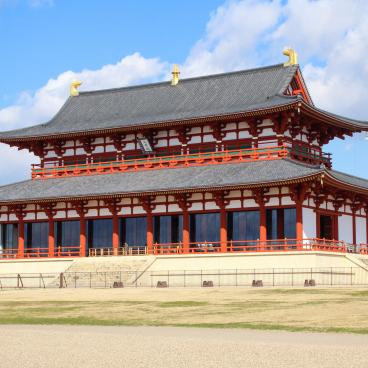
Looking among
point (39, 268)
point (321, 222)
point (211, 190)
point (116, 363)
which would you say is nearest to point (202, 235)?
point (211, 190)

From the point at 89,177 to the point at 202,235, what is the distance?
11.6m

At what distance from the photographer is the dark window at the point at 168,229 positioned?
6041 centimetres

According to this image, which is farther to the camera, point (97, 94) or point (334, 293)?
point (97, 94)

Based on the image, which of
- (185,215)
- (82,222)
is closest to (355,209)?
(185,215)

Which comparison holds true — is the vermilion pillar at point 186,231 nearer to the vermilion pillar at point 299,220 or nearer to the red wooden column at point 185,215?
the red wooden column at point 185,215

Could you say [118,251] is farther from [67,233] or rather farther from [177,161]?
[177,161]

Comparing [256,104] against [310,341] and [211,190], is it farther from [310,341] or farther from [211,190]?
[310,341]

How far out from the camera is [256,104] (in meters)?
61.1

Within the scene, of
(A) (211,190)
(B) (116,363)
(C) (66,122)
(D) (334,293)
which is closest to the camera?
(B) (116,363)

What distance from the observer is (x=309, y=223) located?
56500 millimetres

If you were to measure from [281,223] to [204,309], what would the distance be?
23.7m

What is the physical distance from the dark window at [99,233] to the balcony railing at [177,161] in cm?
458

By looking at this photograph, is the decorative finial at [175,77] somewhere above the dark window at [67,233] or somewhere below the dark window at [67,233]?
above

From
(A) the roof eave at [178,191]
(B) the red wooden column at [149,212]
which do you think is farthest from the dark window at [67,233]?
(B) the red wooden column at [149,212]
